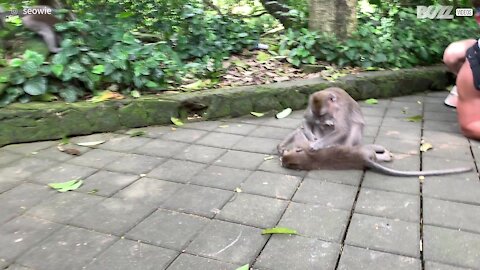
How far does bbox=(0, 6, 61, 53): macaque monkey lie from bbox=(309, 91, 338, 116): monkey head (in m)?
2.68

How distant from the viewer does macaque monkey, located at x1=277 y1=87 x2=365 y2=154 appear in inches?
120

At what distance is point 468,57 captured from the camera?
383cm

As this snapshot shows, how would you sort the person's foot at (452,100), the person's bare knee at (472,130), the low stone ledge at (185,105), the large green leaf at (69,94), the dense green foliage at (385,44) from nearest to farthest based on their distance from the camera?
1. the person's bare knee at (472,130)
2. the low stone ledge at (185,105)
3. the large green leaf at (69,94)
4. the person's foot at (452,100)
5. the dense green foliage at (385,44)

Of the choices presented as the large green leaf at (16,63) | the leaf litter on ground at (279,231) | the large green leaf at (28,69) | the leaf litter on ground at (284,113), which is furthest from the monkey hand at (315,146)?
the large green leaf at (16,63)

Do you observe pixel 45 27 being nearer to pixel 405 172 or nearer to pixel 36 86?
pixel 36 86

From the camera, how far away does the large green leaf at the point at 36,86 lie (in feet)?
13.0

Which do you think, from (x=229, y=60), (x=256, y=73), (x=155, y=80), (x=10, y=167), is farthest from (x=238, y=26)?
(x=10, y=167)

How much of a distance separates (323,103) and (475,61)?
1.60 m

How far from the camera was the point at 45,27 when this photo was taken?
444cm

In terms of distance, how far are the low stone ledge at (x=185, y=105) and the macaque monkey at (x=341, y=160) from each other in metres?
1.40

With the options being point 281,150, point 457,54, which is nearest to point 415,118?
point 457,54

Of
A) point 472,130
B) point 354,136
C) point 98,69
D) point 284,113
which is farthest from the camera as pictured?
point 284,113

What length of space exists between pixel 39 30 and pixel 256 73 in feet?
7.34

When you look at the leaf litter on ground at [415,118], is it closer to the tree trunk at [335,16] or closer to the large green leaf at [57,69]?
the tree trunk at [335,16]
